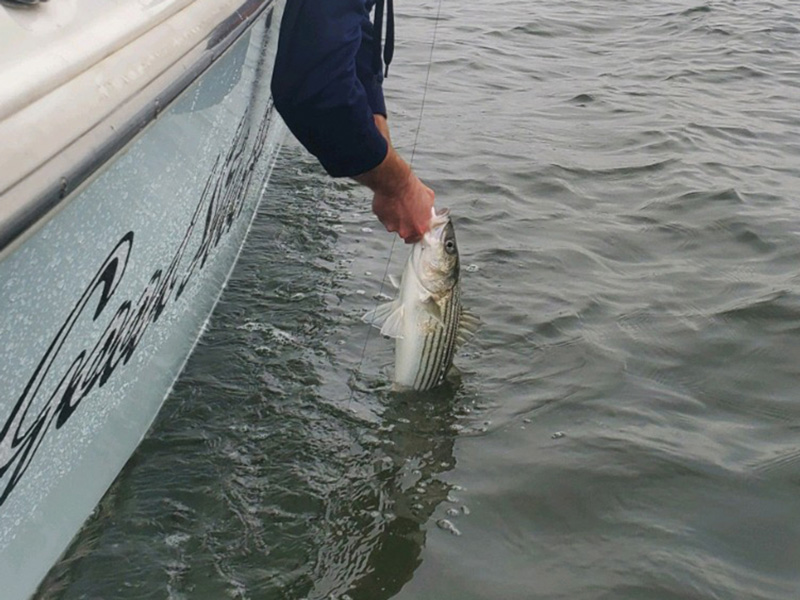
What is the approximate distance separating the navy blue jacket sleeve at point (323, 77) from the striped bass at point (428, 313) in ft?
3.00

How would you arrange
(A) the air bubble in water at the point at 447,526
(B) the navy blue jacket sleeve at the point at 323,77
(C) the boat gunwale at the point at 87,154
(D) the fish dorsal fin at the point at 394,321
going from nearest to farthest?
(C) the boat gunwale at the point at 87,154, (B) the navy blue jacket sleeve at the point at 323,77, (A) the air bubble in water at the point at 447,526, (D) the fish dorsal fin at the point at 394,321

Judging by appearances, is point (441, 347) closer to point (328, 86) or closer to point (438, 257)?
point (438, 257)

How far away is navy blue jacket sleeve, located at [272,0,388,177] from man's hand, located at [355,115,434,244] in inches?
9.0

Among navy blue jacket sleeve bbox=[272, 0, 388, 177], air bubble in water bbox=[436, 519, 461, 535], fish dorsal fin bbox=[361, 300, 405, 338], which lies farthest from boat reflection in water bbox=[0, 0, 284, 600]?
air bubble in water bbox=[436, 519, 461, 535]

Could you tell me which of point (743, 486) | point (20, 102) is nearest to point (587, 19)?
point (743, 486)

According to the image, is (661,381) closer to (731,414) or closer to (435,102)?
(731,414)

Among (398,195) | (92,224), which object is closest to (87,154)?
(92,224)

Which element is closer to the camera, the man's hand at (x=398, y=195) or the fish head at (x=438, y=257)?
the man's hand at (x=398, y=195)

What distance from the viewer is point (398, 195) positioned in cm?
339

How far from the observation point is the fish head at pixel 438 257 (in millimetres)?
3766

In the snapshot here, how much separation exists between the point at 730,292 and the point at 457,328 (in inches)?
70.5

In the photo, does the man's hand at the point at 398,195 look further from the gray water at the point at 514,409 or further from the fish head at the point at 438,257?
the gray water at the point at 514,409

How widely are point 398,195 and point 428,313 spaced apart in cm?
66

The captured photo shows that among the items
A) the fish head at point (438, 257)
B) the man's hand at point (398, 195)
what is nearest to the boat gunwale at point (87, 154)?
the man's hand at point (398, 195)
